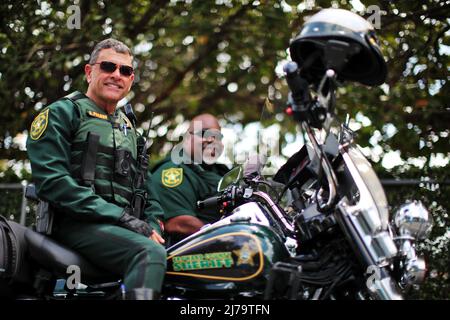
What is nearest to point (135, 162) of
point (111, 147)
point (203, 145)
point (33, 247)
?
point (111, 147)

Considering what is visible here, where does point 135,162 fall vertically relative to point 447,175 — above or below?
below

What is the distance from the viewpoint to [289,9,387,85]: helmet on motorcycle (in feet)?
11.0

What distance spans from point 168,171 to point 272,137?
170cm

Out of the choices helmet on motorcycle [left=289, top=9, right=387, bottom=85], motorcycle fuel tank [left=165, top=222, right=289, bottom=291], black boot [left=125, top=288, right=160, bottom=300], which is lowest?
black boot [left=125, top=288, right=160, bottom=300]

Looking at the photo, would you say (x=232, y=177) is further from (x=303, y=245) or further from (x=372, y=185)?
(x=372, y=185)

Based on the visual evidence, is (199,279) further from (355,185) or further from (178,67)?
(178,67)

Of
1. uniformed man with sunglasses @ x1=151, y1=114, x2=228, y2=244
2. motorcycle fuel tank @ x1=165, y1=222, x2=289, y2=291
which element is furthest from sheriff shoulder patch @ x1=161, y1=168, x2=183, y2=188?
motorcycle fuel tank @ x1=165, y1=222, x2=289, y2=291

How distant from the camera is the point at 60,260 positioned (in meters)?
3.61

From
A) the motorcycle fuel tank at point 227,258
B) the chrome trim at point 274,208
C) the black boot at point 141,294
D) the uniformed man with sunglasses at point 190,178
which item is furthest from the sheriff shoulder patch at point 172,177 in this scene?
the black boot at point 141,294

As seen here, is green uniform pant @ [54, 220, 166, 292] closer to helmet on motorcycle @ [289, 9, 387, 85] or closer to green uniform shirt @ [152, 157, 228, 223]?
helmet on motorcycle @ [289, 9, 387, 85]

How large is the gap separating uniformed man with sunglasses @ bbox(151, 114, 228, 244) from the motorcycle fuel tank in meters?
1.63

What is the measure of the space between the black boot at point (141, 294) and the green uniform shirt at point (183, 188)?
1987mm
